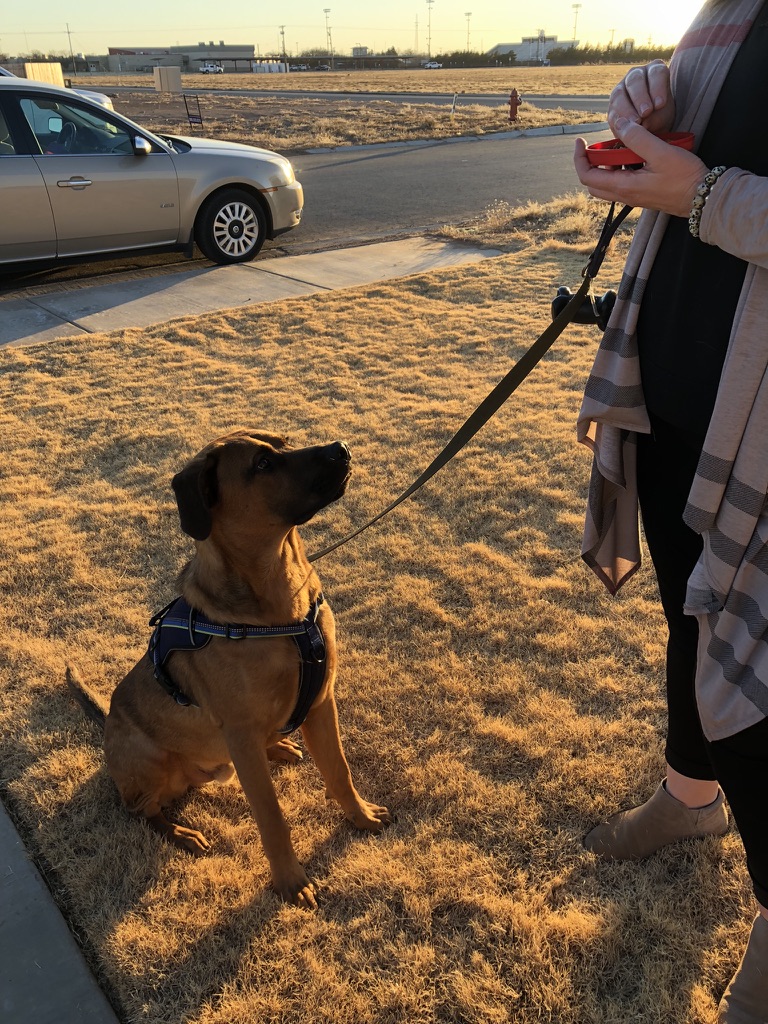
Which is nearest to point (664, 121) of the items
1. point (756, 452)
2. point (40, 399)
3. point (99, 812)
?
point (756, 452)

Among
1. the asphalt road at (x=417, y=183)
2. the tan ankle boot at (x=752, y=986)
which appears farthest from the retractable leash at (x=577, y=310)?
the asphalt road at (x=417, y=183)

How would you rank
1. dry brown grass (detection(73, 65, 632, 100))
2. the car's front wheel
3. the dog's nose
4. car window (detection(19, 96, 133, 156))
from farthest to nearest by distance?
dry brown grass (detection(73, 65, 632, 100)) < the car's front wheel < car window (detection(19, 96, 133, 156)) < the dog's nose

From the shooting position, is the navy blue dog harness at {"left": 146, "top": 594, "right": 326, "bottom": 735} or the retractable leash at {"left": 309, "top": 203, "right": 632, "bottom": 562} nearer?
the retractable leash at {"left": 309, "top": 203, "right": 632, "bottom": 562}

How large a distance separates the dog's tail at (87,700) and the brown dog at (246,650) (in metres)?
0.34

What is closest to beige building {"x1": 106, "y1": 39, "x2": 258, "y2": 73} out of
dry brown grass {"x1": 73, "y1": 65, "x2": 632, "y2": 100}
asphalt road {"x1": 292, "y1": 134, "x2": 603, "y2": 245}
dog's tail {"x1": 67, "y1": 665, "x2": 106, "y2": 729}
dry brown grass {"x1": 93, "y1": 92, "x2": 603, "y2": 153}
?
dry brown grass {"x1": 73, "y1": 65, "x2": 632, "y2": 100}

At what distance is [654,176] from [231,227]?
8.16 meters

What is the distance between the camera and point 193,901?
2232mm

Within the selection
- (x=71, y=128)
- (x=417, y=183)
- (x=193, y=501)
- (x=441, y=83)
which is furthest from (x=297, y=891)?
(x=441, y=83)

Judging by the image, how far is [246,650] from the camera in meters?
2.17

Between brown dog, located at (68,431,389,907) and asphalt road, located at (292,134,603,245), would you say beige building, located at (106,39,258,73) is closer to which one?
asphalt road, located at (292,134,603,245)

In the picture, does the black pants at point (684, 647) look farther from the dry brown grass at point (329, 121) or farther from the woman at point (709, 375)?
the dry brown grass at point (329, 121)

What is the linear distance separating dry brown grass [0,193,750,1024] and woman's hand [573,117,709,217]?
186cm

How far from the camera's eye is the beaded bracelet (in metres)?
1.31

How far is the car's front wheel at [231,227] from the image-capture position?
27.9ft
